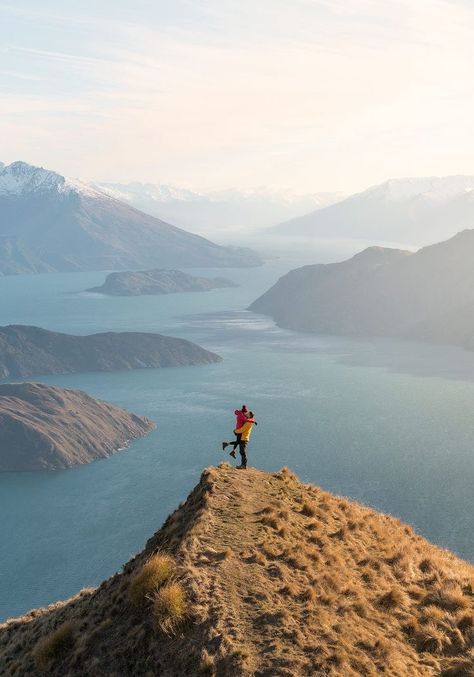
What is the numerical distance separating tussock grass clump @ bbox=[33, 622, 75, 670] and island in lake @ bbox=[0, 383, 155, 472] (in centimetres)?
15401

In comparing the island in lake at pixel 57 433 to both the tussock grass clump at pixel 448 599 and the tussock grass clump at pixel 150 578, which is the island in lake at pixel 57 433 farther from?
the tussock grass clump at pixel 448 599

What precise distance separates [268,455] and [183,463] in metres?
20.1

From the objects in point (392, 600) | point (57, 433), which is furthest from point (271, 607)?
point (57, 433)

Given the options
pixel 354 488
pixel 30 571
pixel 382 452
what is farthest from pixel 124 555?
pixel 382 452

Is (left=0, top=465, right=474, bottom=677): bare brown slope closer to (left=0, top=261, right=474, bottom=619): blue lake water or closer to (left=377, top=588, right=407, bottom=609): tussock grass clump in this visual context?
(left=377, top=588, right=407, bottom=609): tussock grass clump

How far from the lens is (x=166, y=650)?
17.9 meters

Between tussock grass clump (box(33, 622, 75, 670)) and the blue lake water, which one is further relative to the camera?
the blue lake water

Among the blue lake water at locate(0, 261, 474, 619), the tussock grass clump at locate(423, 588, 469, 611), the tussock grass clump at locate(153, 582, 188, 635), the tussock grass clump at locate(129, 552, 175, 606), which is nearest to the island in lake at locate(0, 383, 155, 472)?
the blue lake water at locate(0, 261, 474, 619)

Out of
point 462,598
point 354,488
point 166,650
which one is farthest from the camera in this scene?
point 354,488

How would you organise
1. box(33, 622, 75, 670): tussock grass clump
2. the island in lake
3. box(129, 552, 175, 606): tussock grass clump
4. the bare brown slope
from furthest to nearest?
the island in lake < box(33, 622, 75, 670): tussock grass clump < box(129, 552, 175, 606): tussock grass clump < the bare brown slope

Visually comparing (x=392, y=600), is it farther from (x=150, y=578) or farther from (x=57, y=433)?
(x=57, y=433)

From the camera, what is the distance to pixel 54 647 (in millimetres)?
20828

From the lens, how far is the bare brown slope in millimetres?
17672

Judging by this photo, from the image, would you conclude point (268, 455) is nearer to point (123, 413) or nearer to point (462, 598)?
point (123, 413)
